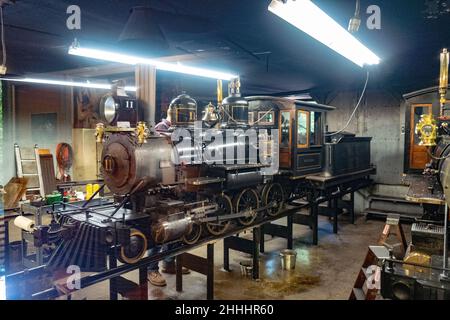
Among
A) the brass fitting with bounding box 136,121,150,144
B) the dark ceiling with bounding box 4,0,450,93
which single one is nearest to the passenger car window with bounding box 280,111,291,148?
the dark ceiling with bounding box 4,0,450,93

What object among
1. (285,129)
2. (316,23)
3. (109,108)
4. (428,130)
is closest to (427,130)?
(428,130)

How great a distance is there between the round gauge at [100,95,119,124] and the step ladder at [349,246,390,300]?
3412mm

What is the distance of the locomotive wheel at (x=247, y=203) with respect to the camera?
5.37 m

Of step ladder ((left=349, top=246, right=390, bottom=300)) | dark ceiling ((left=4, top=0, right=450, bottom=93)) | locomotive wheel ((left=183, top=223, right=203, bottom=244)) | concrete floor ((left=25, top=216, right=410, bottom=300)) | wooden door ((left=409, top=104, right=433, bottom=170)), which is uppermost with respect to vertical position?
dark ceiling ((left=4, top=0, right=450, bottom=93))

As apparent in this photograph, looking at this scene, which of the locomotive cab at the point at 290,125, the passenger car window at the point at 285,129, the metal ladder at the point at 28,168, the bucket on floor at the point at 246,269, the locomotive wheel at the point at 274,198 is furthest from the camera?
the metal ladder at the point at 28,168

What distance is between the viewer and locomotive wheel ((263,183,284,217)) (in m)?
6.03

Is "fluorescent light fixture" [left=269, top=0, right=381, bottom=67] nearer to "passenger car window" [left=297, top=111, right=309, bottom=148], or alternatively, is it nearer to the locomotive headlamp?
the locomotive headlamp

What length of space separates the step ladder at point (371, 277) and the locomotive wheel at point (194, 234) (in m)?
2.03

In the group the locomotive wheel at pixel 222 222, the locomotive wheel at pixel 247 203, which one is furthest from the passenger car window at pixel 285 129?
the locomotive wheel at pixel 222 222

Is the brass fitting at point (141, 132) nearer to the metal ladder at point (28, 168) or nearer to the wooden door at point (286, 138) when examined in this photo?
the wooden door at point (286, 138)

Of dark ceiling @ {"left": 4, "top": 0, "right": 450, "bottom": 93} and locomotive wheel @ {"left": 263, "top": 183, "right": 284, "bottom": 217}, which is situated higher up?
dark ceiling @ {"left": 4, "top": 0, "right": 450, "bottom": 93}

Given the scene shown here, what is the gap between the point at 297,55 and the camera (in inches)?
271

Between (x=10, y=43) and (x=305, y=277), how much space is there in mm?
7099
